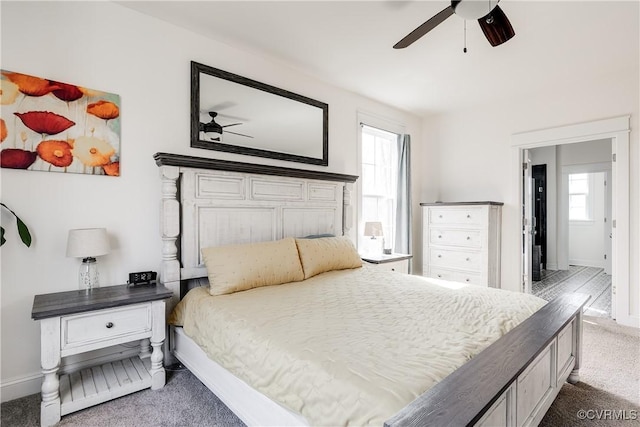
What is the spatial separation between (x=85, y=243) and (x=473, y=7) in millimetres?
2684

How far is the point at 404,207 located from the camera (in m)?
4.51

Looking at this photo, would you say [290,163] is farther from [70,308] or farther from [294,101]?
[70,308]

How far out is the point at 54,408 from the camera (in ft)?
5.79

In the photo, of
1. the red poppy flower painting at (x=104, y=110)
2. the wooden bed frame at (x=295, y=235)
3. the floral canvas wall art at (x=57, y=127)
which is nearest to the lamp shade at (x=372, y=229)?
the wooden bed frame at (x=295, y=235)

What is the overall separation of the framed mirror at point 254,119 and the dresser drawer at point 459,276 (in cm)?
213

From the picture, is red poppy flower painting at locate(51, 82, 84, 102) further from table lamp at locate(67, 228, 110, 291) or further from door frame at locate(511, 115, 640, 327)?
door frame at locate(511, 115, 640, 327)

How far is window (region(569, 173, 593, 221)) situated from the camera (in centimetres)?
710

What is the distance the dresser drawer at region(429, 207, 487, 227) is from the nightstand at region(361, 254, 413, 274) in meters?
0.76

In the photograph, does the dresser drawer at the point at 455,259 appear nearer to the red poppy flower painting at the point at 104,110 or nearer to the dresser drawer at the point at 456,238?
the dresser drawer at the point at 456,238

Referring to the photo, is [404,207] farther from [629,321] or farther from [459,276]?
[629,321]

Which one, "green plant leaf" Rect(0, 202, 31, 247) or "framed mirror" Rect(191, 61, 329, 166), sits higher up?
"framed mirror" Rect(191, 61, 329, 166)

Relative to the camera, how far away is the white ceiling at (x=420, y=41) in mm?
2365

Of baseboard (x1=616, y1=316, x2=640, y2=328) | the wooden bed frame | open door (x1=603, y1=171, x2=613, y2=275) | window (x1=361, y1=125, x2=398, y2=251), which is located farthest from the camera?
open door (x1=603, y1=171, x2=613, y2=275)

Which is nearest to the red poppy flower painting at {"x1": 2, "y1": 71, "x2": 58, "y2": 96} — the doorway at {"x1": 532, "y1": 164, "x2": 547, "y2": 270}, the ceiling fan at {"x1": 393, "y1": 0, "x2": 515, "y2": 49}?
the ceiling fan at {"x1": 393, "y1": 0, "x2": 515, "y2": 49}
